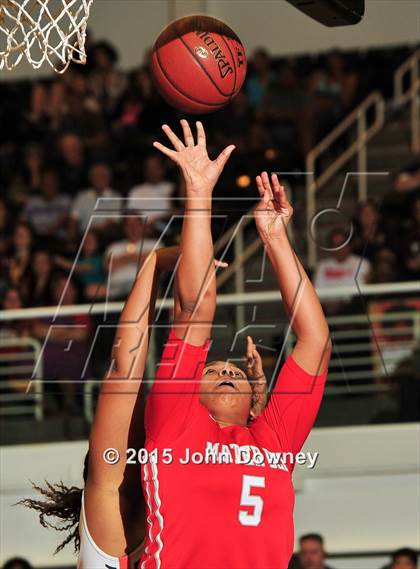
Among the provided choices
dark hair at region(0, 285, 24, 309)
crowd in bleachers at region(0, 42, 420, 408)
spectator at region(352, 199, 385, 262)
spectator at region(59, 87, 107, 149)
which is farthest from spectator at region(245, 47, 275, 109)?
dark hair at region(0, 285, 24, 309)

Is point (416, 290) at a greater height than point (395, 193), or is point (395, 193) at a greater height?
point (395, 193)

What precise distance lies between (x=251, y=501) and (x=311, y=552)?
2.45 meters

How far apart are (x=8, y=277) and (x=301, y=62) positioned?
3032mm

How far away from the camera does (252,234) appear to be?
8250 millimetres

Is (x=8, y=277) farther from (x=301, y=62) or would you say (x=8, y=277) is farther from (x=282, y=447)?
(x=282, y=447)

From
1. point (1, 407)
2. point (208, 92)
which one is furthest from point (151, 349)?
point (208, 92)

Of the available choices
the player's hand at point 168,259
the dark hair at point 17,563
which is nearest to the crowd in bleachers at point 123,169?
the dark hair at point 17,563

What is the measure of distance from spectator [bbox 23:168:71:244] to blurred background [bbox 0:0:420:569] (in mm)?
13

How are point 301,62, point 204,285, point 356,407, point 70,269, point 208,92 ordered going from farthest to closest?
point 301,62, point 70,269, point 356,407, point 208,92, point 204,285

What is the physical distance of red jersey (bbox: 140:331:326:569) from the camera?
3.57 m

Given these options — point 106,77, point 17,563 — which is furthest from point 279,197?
point 106,77

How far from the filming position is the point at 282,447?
147 inches

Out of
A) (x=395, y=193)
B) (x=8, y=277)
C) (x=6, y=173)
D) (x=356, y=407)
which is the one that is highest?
(x=6, y=173)

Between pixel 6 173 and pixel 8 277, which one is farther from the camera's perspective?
pixel 6 173
